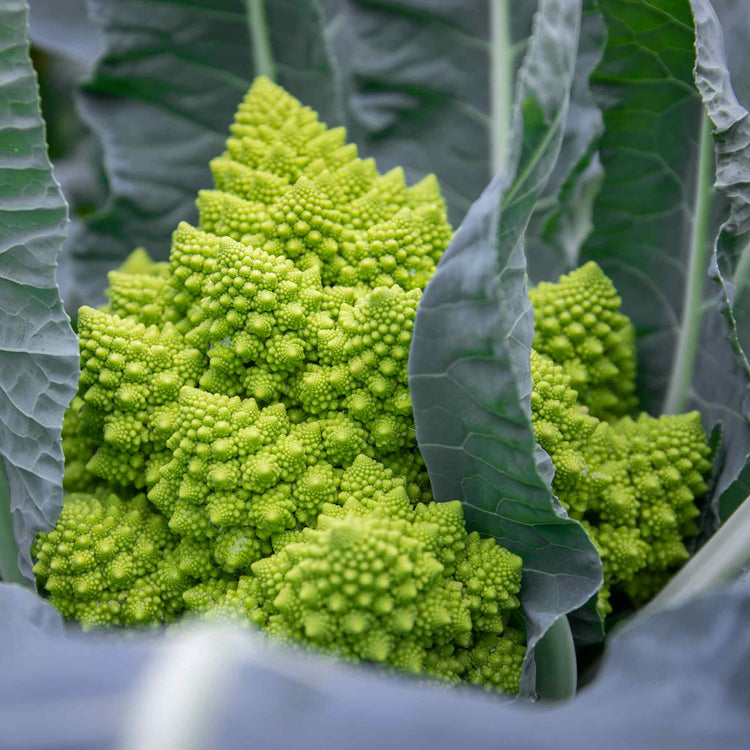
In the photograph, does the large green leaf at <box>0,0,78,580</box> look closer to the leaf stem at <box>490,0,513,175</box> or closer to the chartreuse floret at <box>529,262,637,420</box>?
the chartreuse floret at <box>529,262,637,420</box>

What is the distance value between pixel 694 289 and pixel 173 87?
1.10 meters

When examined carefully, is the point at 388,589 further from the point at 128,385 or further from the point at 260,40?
the point at 260,40

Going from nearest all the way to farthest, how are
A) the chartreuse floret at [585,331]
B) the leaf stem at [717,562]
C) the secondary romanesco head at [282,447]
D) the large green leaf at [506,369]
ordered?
1. the large green leaf at [506,369]
2. the secondary romanesco head at [282,447]
3. the leaf stem at [717,562]
4. the chartreuse floret at [585,331]

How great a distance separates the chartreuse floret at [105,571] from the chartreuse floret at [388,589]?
6 centimetres

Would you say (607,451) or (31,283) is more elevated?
(31,283)

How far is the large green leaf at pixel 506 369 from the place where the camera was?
84 cm

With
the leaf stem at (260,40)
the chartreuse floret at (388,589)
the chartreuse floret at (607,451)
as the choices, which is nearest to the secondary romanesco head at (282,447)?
the chartreuse floret at (388,589)

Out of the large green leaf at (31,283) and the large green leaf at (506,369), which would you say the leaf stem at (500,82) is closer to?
the large green leaf at (506,369)

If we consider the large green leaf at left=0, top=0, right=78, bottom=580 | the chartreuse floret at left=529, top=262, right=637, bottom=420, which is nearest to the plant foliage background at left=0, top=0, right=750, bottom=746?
the large green leaf at left=0, top=0, right=78, bottom=580

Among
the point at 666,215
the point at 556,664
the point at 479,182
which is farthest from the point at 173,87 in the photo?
the point at 556,664

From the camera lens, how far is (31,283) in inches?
42.7

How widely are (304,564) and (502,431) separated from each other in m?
0.29

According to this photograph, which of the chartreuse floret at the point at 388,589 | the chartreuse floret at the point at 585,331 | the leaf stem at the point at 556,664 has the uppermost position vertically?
the chartreuse floret at the point at 585,331

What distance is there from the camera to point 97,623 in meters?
1.07
